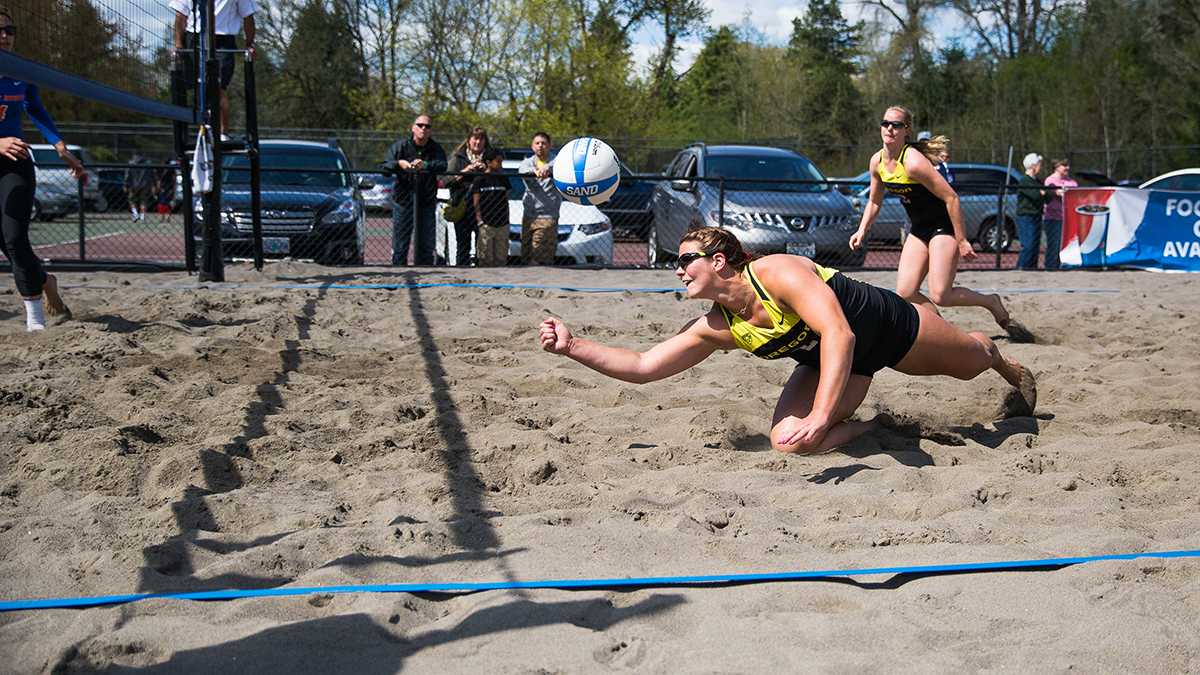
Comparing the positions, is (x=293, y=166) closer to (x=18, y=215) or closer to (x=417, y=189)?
(x=417, y=189)

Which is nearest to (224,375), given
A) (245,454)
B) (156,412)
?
(156,412)

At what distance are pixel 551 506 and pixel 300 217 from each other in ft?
30.2

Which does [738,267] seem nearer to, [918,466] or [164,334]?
[918,466]

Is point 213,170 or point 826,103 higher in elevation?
point 826,103

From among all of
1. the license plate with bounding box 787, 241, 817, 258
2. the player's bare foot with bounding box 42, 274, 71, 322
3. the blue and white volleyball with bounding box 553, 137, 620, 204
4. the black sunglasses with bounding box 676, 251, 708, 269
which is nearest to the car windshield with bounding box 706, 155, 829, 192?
the license plate with bounding box 787, 241, 817, 258

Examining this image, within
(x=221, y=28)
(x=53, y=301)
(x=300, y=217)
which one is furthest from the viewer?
(x=300, y=217)

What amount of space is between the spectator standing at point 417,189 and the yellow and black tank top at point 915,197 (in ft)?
20.1

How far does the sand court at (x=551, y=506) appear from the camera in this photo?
3.04 m

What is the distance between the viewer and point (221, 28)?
33.9 ft

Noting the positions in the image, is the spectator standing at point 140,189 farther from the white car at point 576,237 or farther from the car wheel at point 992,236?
the car wheel at point 992,236

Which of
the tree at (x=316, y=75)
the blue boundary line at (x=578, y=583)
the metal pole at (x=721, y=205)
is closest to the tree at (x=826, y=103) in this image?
the tree at (x=316, y=75)

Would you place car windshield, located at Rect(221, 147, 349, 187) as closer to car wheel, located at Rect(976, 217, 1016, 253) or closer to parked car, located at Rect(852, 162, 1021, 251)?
parked car, located at Rect(852, 162, 1021, 251)

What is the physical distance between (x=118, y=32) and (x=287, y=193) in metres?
4.68

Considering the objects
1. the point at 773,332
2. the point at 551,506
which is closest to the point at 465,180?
the point at 773,332
